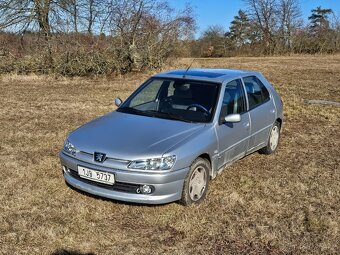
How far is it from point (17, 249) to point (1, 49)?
16.2 metres

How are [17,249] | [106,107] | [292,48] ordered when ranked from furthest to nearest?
[292,48]
[106,107]
[17,249]

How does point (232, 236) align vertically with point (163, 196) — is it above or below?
below

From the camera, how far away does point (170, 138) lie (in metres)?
4.41

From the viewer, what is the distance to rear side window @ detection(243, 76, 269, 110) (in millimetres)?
5887

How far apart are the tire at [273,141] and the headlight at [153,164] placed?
2912 millimetres

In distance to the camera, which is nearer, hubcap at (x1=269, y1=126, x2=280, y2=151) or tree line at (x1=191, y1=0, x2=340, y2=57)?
hubcap at (x1=269, y1=126, x2=280, y2=151)

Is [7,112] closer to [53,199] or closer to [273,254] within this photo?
[53,199]

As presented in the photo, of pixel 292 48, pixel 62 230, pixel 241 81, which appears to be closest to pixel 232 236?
pixel 62 230

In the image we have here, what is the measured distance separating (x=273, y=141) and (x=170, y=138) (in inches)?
117

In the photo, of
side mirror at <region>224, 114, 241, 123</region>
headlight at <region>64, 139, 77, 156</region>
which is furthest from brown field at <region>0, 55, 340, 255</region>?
side mirror at <region>224, 114, 241, 123</region>

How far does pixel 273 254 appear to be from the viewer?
374 centimetres

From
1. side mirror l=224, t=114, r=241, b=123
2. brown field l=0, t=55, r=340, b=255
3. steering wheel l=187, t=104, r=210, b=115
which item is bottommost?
brown field l=0, t=55, r=340, b=255

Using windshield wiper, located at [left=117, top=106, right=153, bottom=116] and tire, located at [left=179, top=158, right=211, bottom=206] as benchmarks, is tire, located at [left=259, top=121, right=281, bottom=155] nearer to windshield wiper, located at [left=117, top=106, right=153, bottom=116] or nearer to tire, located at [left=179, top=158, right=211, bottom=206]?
tire, located at [left=179, top=158, right=211, bottom=206]

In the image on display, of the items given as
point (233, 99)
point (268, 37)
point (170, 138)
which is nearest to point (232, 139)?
point (233, 99)
